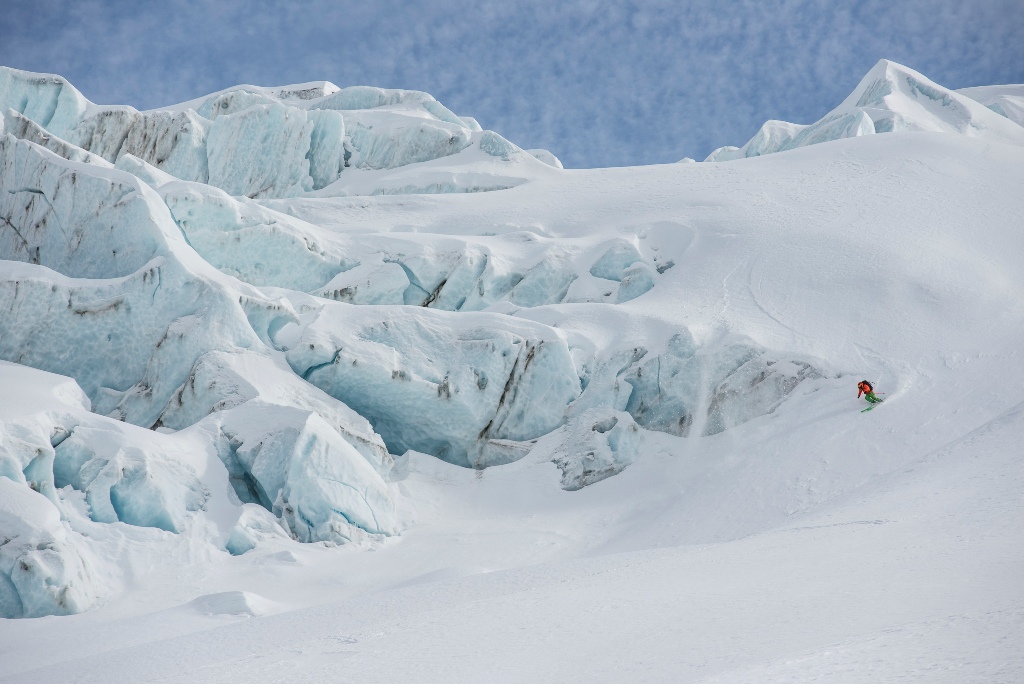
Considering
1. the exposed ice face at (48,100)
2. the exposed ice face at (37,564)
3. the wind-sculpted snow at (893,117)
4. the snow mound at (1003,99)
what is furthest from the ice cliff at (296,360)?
the snow mound at (1003,99)

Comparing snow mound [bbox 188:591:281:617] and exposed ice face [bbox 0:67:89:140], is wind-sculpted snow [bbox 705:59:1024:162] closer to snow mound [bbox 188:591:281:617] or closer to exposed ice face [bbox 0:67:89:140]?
exposed ice face [bbox 0:67:89:140]

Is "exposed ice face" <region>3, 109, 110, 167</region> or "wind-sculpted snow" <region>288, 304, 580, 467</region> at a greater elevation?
"exposed ice face" <region>3, 109, 110, 167</region>

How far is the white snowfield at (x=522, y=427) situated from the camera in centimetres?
515

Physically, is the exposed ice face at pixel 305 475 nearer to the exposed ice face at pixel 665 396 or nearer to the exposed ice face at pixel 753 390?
the exposed ice face at pixel 665 396

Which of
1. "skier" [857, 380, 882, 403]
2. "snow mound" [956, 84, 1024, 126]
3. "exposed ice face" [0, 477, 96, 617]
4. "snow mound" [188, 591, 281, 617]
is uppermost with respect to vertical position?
"exposed ice face" [0, 477, 96, 617]

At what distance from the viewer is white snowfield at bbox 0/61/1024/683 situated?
5.15 metres

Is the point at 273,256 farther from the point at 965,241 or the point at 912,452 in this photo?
the point at 965,241

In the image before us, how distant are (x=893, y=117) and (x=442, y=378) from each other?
28026 mm

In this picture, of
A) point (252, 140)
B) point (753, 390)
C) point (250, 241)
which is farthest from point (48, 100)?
point (753, 390)

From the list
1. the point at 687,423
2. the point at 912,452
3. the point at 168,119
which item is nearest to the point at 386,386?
the point at 687,423

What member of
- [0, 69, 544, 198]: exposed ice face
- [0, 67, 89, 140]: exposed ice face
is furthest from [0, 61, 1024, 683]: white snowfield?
[0, 67, 89, 140]: exposed ice face

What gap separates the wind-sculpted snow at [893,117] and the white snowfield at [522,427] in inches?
347

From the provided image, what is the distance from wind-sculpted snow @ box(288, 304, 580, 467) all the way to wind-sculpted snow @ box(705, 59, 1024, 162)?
23.3m

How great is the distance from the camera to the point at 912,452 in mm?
11289
